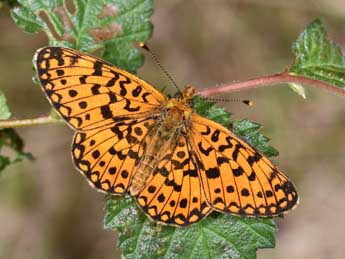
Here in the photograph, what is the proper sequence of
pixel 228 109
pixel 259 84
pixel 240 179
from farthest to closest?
pixel 228 109
pixel 259 84
pixel 240 179

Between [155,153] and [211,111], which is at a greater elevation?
[211,111]

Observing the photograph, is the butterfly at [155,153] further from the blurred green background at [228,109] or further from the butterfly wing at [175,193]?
the blurred green background at [228,109]

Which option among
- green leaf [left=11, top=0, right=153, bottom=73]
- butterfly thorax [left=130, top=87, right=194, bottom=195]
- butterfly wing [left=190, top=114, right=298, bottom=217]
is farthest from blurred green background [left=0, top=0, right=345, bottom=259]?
butterfly wing [left=190, top=114, right=298, bottom=217]

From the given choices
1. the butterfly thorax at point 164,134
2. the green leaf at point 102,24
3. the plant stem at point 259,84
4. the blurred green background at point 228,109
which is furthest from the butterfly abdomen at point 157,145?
the blurred green background at point 228,109

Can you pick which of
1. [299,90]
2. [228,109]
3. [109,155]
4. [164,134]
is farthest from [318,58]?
[228,109]

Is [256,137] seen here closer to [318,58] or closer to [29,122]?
[318,58]

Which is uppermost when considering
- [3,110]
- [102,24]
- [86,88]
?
[102,24]

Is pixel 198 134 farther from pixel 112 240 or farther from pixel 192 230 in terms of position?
pixel 112 240
